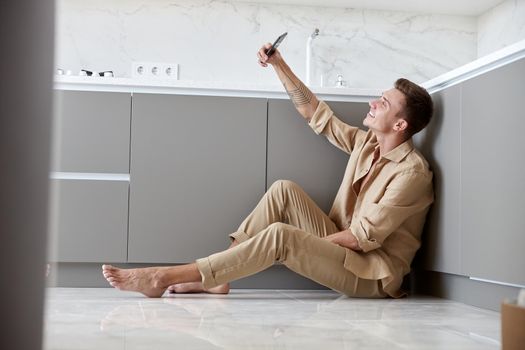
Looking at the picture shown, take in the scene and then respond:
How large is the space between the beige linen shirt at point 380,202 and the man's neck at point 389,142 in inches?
1.5

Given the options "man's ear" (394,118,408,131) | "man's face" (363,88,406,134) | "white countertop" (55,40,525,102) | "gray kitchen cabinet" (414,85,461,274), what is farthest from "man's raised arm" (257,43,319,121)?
"gray kitchen cabinet" (414,85,461,274)

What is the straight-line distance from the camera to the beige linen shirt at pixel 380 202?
122 inches

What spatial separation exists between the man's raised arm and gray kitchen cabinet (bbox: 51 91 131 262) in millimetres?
710

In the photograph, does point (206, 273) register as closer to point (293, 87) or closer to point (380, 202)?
point (380, 202)

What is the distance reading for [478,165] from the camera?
287cm

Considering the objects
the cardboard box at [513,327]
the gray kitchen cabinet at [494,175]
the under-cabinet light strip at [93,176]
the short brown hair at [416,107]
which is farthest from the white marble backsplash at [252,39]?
the cardboard box at [513,327]

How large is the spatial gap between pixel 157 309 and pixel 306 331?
0.69 meters

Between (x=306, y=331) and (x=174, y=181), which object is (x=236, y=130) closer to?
(x=174, y=181)

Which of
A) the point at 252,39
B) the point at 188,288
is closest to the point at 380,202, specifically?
the point at 188,288

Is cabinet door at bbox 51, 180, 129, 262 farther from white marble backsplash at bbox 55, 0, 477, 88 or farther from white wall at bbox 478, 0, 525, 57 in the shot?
white wall at bbox 478, 0, 525, 57

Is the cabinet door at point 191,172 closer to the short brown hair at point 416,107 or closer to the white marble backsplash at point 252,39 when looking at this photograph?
the short brown hair at point 416,107

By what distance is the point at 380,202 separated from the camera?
3.14m

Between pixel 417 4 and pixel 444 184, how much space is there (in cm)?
168

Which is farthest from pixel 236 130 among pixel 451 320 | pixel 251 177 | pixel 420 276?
pixel 451 320
